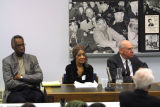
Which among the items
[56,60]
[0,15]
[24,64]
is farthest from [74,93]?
[0,15]

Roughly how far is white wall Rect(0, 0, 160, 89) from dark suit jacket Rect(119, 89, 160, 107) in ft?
12.3

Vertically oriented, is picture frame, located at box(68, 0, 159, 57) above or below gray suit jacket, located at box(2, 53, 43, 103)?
above

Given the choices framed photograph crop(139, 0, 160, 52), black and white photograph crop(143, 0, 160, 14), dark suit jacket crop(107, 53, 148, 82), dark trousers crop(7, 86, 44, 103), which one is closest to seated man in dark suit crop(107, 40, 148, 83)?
dark suit jacket crop(107, 53, 148, 82)

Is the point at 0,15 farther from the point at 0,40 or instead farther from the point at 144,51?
the point at 144,51

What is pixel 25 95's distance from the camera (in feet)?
17.7

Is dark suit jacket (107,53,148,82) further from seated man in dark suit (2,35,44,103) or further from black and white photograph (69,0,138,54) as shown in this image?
seated man in dark suit (2,35,44,103)

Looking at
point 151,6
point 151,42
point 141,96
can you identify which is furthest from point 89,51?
point 141,96

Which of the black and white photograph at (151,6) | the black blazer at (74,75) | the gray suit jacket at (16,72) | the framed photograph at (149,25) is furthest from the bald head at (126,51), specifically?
the gray suit jacket at (16,72)

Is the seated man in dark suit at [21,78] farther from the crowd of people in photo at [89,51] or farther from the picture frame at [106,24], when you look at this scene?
the picture frame at [106,24]

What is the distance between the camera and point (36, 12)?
6.64 m

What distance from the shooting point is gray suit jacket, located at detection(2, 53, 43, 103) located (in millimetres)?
5406

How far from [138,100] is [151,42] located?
4.00 m

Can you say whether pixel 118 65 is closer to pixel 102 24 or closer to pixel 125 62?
pixel 125 62

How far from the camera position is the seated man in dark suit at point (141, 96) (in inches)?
116
